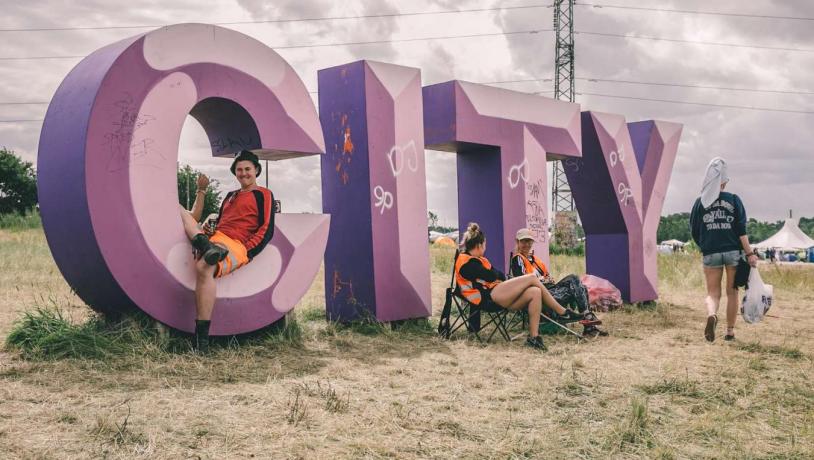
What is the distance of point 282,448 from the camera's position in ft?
12.7

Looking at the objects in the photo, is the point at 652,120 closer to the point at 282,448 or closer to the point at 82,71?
the point at 82,71

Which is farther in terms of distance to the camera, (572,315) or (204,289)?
(572,315)

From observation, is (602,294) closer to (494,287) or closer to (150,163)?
(494,287)

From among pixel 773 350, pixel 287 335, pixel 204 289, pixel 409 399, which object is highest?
pixel 204 289

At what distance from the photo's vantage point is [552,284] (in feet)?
26.7

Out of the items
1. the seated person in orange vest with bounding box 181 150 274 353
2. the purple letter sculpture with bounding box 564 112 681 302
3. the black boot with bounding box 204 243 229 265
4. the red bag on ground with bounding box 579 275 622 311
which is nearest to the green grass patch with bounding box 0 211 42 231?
the purple letter sculpture with bounding box 564 112 681 302

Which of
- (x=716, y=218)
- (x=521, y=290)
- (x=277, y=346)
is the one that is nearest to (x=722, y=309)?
(x=716, y=218)

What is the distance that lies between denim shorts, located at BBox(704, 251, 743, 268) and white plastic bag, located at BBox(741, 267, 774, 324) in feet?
0.67

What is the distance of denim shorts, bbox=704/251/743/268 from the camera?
7.62m

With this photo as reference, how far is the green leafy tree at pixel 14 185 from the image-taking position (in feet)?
121

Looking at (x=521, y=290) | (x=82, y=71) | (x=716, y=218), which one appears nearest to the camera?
(x=82, y=71)

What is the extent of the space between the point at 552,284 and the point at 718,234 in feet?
5.64

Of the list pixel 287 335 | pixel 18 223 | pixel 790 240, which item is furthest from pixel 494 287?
pixel 790 240

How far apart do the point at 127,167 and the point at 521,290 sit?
3.63 meters
